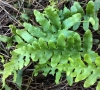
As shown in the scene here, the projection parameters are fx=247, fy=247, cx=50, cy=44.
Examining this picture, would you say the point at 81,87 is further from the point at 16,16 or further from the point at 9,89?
the point at 16,16

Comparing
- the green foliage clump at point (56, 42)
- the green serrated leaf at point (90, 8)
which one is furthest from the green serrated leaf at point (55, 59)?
the green serrated leaf at point (90, 8)

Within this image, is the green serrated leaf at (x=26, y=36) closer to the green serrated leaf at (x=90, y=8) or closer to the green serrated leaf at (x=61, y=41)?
the green serrated leaf at (x=61, y=41)

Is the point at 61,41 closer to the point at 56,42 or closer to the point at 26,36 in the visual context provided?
the point at 56,42

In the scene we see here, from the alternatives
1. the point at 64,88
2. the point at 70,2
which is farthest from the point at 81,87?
the point at 70,2

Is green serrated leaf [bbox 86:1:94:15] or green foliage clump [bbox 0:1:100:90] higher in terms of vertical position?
green serrated leaf [bbox 86:1:94:15]

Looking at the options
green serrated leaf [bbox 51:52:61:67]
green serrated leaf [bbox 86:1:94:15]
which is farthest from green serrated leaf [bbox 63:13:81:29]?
green serrated leaf [bbox 51:52:61:67]

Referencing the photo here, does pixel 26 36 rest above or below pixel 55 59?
above

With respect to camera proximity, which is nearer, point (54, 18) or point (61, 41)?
point (61, 41)

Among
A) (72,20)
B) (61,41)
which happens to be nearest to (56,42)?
(61,41)

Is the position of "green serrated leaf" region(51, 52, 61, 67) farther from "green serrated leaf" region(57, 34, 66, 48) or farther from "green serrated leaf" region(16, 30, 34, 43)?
"green serrated leaf" region(16, 30, 34, 43)

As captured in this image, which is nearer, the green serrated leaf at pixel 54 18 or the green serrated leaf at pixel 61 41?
the green serrated leaf at pixel 61 41

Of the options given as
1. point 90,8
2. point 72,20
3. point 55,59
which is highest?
point 90,8

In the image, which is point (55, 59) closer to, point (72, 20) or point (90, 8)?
point (72, 20)
